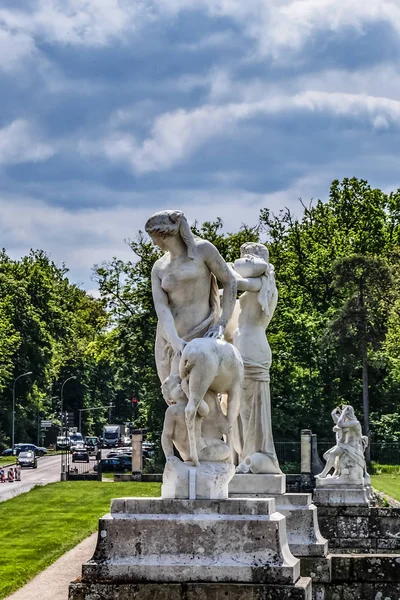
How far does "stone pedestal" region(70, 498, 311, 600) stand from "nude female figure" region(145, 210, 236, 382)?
1360 millimetres

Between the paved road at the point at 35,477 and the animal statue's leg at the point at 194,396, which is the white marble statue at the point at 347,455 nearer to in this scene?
the animal statue's leg at the point at 194,396

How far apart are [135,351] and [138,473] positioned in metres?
7.72

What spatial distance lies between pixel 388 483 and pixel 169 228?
31251 mm

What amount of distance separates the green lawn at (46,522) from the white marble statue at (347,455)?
5052 millimetres

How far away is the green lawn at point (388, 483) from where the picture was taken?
32312 millimetres

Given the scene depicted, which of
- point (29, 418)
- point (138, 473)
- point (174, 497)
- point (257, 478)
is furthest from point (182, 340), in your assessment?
point (29, 418)

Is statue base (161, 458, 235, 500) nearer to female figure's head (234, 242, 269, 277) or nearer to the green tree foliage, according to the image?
female figure's head (234, 242, 269, 277)

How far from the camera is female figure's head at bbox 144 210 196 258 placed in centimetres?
941

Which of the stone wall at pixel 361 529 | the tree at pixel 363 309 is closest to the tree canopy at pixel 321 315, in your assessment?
the tree at pixel 363 309

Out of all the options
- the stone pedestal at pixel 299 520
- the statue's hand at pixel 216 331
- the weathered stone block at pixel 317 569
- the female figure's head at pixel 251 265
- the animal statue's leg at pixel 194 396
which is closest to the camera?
the animal statue's leg at pixel 194 396

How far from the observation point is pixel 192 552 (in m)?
8.41

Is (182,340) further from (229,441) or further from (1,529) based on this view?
(1,529)

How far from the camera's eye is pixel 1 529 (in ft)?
85.6

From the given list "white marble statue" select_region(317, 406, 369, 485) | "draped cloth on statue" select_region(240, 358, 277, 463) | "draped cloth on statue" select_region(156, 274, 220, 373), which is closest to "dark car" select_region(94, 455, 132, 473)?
"white marble statue" select_region(317, 406, 369, 485)
